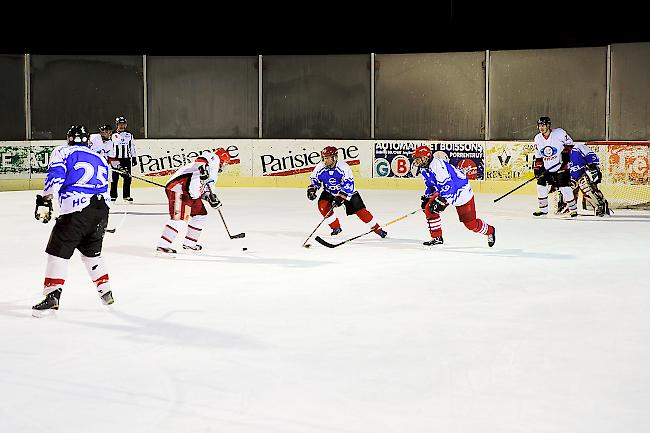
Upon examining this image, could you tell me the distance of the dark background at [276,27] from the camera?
622 inches

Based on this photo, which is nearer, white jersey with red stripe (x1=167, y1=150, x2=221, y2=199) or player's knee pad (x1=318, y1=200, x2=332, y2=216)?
white jersey with red stripe (x1=167, y1=150, x2=221, y2=199)

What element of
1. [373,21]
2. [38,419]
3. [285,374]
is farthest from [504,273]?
[373,21]

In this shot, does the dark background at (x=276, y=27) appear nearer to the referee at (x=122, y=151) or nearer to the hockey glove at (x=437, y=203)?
the referee at (x=122, y=151)

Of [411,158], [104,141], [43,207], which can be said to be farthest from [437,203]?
[411,158]

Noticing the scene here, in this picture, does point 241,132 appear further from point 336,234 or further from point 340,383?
point 340,383

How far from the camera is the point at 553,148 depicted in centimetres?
1137

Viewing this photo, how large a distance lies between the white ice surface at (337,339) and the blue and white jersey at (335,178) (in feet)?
1.63

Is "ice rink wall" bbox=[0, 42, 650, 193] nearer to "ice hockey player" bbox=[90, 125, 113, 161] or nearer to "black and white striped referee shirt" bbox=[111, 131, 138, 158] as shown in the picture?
"black and white striped referee shirt" bbox=[111, 131, 138, 158]

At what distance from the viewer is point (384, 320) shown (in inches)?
225

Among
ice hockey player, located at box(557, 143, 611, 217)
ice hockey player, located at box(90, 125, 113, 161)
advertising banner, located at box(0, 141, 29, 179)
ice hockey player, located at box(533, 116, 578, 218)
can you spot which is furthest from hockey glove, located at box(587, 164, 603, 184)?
advertising banner, located at box(0, 141, 29, 179)

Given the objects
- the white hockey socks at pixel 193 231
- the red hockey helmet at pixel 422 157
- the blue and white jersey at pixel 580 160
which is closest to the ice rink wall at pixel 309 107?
the blue and white jersey at pixel 580 160

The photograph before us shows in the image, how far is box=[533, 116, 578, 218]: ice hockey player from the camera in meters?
11.3

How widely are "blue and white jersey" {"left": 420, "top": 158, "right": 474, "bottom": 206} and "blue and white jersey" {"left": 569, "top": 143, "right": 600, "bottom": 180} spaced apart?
330cm

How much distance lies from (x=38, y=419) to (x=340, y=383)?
123 centimetres
